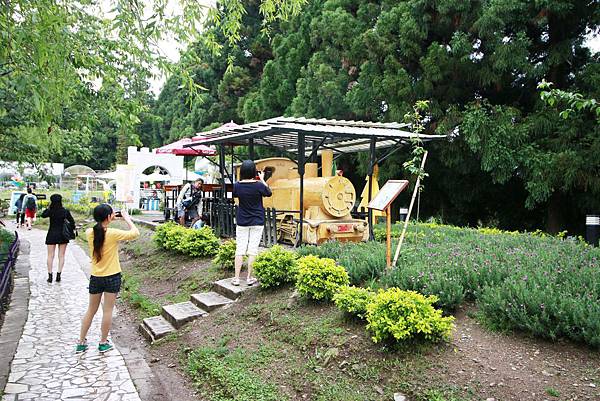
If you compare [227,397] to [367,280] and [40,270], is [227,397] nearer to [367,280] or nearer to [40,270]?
[367,280]

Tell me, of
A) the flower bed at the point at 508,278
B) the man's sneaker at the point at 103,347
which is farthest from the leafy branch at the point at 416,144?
the man's sneaker at the point at 103,347

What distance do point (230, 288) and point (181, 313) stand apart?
2.42 feet

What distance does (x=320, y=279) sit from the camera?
17.0ft

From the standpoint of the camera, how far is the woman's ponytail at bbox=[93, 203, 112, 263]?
5.04 meters

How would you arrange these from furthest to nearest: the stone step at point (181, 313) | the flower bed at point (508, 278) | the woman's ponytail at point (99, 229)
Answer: the stone step at point (181, 313) → the woman's ponytail at point (99, 229) → the flower bed at point (508, 278)

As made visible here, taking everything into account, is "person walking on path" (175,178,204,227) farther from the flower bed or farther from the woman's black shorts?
the woman's black shorts

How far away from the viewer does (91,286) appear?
512 centimetres

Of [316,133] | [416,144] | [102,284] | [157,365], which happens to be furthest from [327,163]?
[157,365]

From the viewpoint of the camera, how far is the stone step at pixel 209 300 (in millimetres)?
6094

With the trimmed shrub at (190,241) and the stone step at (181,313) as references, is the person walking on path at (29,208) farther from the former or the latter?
the stone step at (181,313)

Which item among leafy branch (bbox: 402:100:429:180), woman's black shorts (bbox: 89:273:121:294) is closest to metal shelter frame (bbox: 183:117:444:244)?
leafy branch (bbox: 402:100:429:180)

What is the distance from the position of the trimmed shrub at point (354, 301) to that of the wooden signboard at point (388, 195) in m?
1.33

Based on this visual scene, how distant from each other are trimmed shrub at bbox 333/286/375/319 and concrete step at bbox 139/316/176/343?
2.44 metres

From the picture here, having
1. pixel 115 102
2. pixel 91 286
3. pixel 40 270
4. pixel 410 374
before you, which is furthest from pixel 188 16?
pixel 40 270
